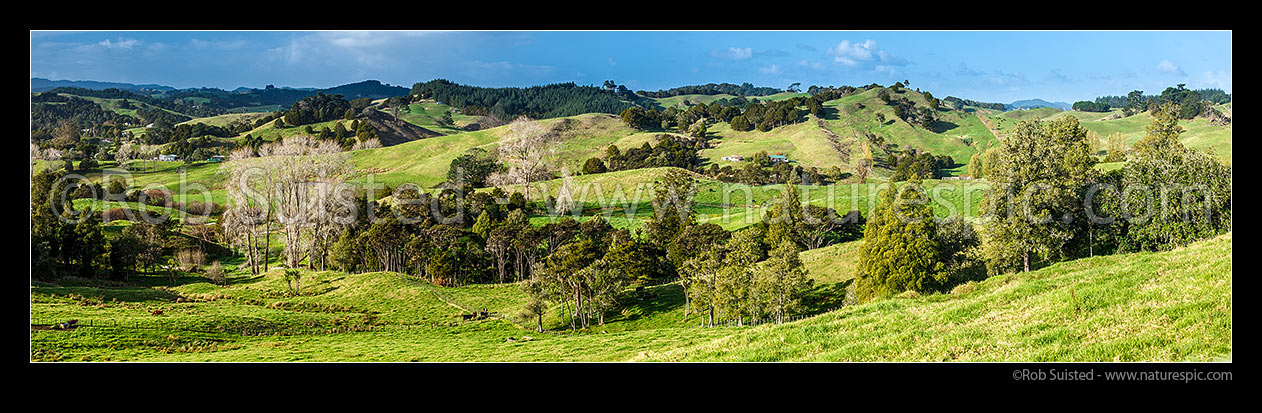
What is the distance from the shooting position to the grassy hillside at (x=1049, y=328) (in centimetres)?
976

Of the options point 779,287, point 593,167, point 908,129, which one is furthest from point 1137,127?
point 779,287

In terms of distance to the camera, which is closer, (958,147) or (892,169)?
(892,169)

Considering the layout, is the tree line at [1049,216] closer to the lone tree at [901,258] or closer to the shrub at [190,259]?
the lone tree at [901,258]

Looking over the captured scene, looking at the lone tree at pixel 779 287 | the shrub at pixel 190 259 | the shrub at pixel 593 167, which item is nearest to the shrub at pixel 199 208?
the shrub at pixel 190 259

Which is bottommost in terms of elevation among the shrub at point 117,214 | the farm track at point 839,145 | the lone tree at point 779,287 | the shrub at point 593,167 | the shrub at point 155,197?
the lone tree at point 779,287

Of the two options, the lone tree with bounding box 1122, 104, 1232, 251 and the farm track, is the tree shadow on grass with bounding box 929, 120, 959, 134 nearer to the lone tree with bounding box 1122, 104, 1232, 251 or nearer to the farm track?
the farm track

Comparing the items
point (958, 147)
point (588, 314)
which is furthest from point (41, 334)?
point (958, 147)

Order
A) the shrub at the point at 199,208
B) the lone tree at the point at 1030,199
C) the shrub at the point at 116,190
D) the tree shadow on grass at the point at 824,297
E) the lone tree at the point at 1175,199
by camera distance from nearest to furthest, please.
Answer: the lone tree at the point at 1175,199 < the lone tree at the point at 1030,199 < the tree shadow on grass at the point at 824,297 < the shrub at the point at 199,208 < the shrub at the point at 116,190

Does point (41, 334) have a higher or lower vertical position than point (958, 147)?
lower

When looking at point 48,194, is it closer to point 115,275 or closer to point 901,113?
point 115,275

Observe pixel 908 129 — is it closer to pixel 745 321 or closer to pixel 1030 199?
pixel 1030 199

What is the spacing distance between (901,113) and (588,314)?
143034 mm
